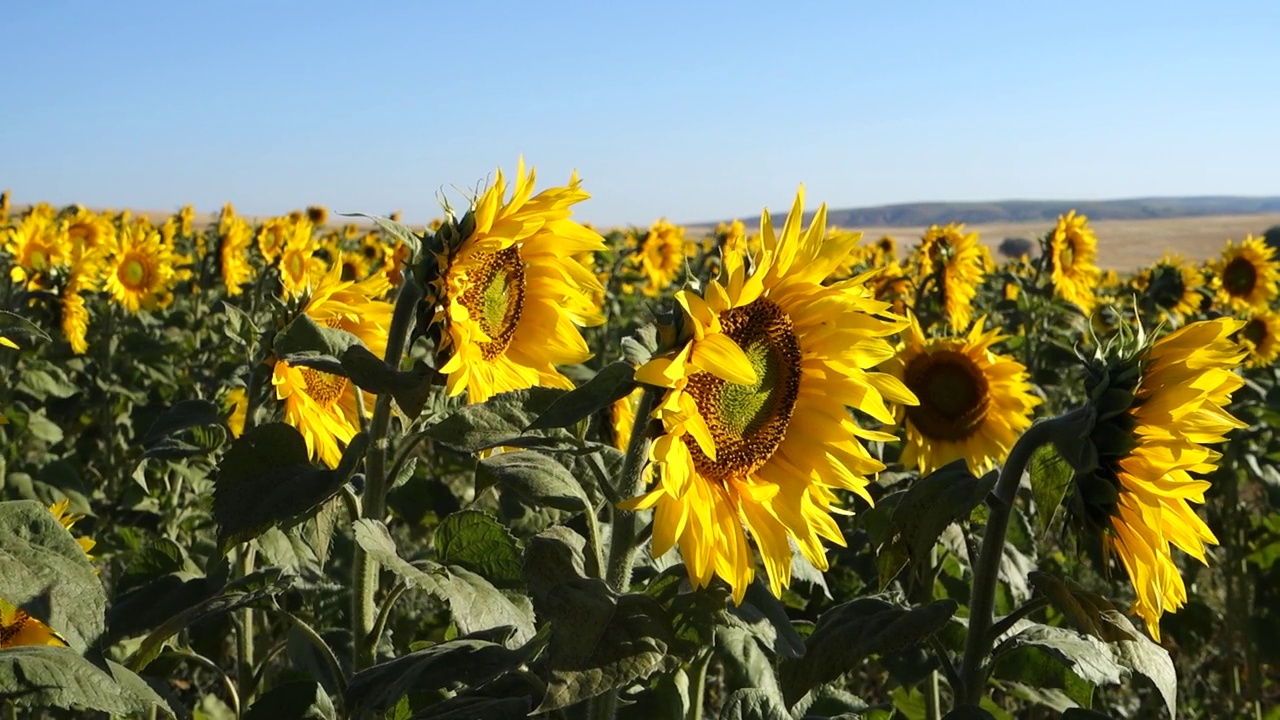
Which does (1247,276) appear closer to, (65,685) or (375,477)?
(375,477)

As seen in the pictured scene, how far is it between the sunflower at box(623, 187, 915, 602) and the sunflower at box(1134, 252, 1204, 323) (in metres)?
4.71

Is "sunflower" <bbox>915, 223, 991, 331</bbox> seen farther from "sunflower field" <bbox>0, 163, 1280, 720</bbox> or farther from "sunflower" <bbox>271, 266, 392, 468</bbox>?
"sunflower" <bbox>271, 266, 392, 468</bbox>

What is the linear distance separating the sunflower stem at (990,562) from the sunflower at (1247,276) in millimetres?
6415

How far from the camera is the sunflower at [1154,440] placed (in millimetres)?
1775

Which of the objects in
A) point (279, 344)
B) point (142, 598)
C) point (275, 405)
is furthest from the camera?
point (275, 405)

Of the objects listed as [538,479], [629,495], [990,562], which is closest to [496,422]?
[538,479]

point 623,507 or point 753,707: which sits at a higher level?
point 623,507

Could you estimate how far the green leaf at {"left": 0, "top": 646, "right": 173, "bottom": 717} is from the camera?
4.56 ft

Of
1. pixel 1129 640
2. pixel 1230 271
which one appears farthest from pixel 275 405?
pixel 1230 271

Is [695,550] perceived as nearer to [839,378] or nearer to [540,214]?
[839,378]

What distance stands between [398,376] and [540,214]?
0.48 m

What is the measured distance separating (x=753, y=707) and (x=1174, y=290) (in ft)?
17.6

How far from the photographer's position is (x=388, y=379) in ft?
5.63

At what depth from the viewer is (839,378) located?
1.88 m
